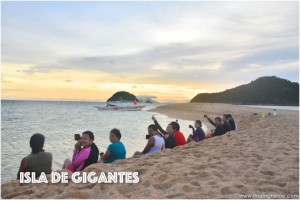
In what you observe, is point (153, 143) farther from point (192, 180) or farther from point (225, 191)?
point (225, 191)

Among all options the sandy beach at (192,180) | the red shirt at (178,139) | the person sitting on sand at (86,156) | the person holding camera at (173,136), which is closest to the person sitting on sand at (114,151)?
the sandy beach at (192,180)

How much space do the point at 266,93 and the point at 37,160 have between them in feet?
353

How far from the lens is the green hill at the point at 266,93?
322 ft

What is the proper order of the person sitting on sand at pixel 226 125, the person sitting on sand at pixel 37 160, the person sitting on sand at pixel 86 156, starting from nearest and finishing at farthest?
1. the person sitting on sand at pixel 37 160
2. the person sitting on sand at pixel 86 156
3. the person sitting on sand at pixel 226 125

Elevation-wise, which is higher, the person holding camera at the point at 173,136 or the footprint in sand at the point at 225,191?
the person holding camera at the point at 173,136

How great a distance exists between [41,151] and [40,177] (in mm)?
618

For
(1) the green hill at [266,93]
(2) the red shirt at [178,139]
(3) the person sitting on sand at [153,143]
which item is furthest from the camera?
(1) the green hill at [266,93]

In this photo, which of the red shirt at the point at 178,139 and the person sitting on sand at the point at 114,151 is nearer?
the person sitting on sand at the point at 114,151

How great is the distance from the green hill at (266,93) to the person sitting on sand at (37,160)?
317 feet

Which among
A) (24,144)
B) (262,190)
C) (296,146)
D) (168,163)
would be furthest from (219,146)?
(24,144)

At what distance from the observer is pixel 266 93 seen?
103875mm

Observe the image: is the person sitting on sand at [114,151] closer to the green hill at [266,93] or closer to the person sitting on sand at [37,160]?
the person sitting on sand at [37,160]

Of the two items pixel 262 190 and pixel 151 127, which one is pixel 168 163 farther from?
pixel 262 190

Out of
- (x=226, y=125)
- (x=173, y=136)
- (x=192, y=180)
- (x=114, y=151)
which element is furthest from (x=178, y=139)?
(x=192, y=180)
